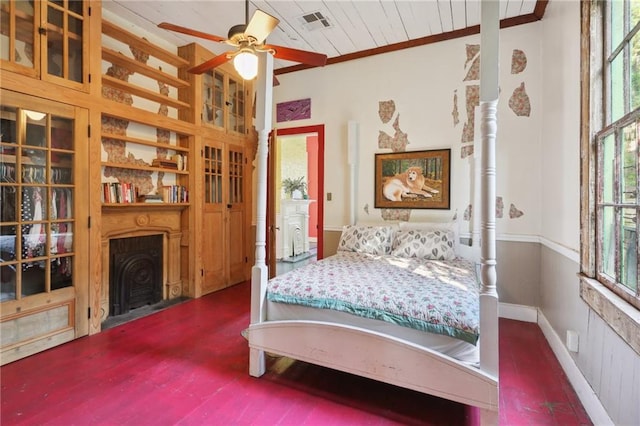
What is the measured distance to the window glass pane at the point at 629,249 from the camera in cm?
149

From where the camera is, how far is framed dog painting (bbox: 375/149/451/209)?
11.6 feet

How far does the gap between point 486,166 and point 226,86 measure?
Answer: 368cm

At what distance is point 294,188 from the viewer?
22.7ft

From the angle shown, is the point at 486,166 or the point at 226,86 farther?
the point at 226,86

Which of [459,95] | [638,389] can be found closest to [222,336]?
[638,389]

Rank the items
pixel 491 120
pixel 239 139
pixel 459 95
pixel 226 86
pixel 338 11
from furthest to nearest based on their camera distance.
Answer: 1. pixel 239 139
2. pixel 226 86
3. pixel 459 95
4. pixel 338 11
5. pixel 491 120

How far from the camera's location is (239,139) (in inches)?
177

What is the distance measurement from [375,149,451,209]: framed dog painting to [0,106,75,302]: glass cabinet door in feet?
10.2

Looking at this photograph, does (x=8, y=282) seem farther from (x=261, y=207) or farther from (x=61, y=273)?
(x=261, y=207)

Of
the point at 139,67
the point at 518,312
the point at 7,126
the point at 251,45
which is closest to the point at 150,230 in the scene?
the point at 7,126

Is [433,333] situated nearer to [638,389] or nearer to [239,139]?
[638,389]

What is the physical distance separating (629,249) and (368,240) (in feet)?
6.97

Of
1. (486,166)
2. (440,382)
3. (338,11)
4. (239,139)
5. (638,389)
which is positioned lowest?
(440,382)

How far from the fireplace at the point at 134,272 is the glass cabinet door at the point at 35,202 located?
1.74 ft
